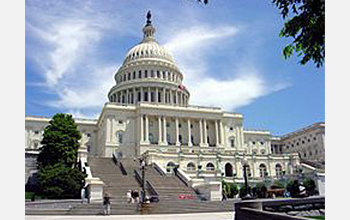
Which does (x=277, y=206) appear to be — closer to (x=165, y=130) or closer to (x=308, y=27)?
(x=308, y=27)

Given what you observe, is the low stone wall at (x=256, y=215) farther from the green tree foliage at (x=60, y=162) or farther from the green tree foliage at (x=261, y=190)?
the green tree foliage at (x=261, y=190)

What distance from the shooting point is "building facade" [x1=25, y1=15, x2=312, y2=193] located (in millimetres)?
48438

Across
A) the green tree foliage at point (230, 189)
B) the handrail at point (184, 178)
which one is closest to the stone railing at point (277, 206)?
the handrail at point (184, 178)

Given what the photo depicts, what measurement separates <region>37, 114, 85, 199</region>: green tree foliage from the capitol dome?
29.7 metres

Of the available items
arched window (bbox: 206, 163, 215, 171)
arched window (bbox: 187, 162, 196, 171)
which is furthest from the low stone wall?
arched window (bbox: 206, 163, 215, 171)

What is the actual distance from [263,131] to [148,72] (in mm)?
29651

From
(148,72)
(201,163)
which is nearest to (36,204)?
(201,163)

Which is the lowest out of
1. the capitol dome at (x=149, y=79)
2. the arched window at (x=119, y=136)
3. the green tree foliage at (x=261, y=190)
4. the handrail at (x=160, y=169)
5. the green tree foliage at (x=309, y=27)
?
the green tree foliage at (x=261, y=190)

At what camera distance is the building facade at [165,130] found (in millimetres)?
48438

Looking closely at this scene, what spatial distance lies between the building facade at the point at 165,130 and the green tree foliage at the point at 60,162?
606cm

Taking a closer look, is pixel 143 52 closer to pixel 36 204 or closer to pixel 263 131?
pixel 263 131

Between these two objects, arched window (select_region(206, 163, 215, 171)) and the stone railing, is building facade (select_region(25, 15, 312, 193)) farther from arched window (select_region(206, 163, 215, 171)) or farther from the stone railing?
the stone railing

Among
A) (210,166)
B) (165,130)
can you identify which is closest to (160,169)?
(210,166)

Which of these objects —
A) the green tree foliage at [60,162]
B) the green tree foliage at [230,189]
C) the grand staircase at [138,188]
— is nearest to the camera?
the grand staircase at [138,188]
